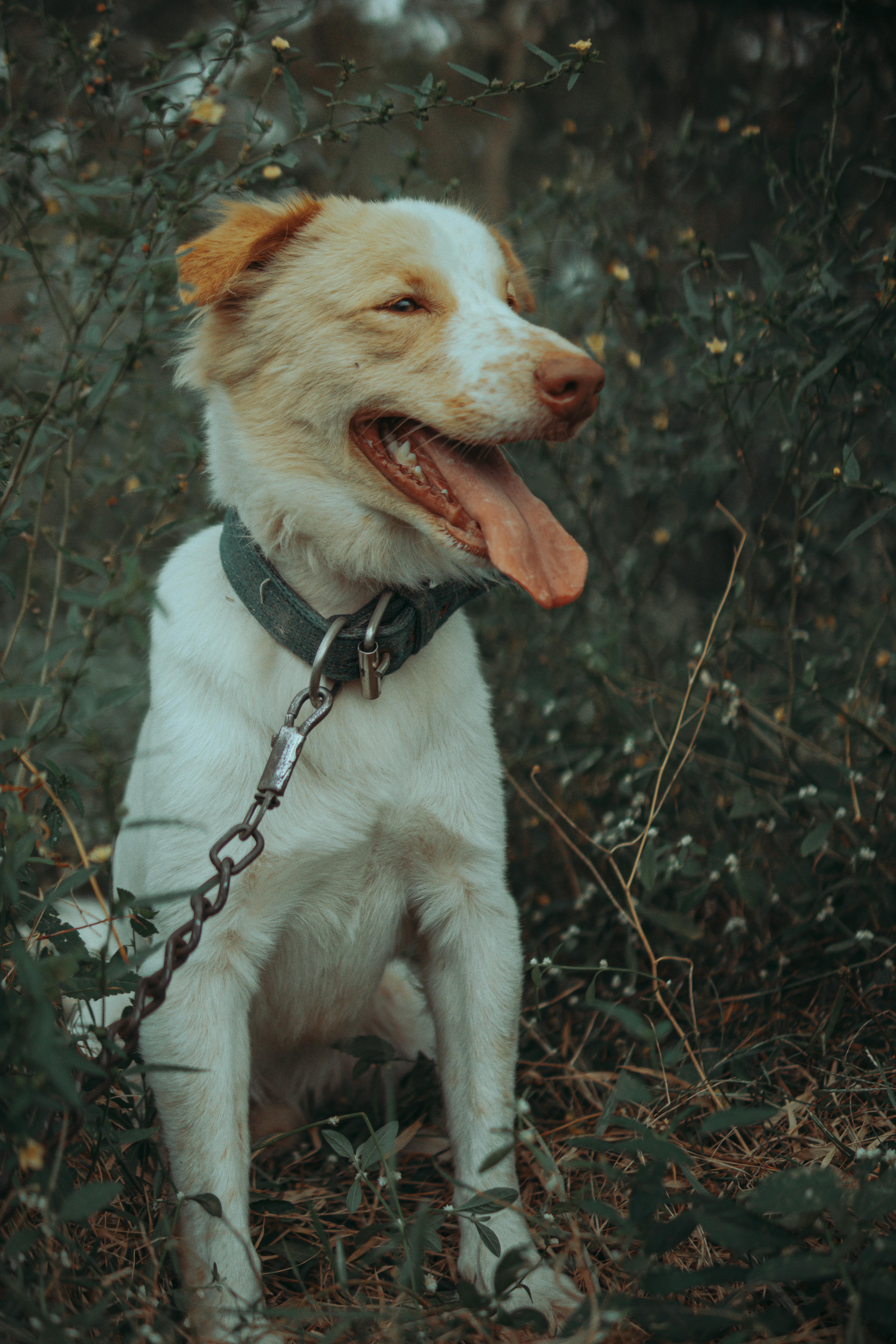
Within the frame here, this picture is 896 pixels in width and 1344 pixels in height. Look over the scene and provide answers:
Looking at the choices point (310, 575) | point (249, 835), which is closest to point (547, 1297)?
point (249, 835)

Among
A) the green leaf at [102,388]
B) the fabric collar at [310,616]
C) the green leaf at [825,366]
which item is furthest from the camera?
the green leaf at [825,366]

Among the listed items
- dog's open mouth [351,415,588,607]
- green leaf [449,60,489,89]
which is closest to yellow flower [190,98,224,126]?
green leaf [449,60,489,89]

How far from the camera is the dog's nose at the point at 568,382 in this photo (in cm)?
166

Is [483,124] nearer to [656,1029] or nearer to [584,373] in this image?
[584,373]

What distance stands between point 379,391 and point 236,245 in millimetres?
413

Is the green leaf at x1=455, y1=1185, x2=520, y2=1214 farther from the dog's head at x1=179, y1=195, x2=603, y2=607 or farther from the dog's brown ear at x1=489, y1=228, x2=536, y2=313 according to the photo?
the dog's brown ear at x1=489, y1=228, x2=536, y2=313

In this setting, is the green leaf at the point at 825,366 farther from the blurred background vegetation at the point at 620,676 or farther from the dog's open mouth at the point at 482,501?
the dog's open mouth at the point at 482,501

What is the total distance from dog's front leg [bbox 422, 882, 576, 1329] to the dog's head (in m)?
0.66

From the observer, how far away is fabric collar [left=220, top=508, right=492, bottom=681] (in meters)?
1.74

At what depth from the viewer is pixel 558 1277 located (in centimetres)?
131

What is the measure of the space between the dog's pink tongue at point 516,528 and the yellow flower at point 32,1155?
1.04m

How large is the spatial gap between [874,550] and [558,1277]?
8.95 ft

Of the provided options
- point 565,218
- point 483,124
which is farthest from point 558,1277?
point 483,124

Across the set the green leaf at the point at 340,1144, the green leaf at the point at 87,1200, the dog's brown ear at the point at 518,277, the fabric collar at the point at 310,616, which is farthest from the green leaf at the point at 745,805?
the green leaf at the point at 87,1200
